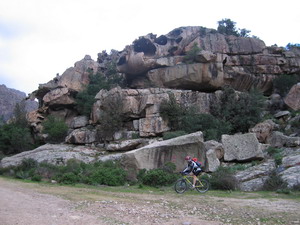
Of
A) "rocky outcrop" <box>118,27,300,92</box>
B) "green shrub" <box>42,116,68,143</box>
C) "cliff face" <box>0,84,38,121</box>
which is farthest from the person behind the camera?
"cliff face" <box>0,84,38,121</box>

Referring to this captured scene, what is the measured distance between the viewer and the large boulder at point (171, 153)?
752 inches

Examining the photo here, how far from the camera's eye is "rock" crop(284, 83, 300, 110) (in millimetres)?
35062

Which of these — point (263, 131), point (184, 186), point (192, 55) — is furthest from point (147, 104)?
point (184, 186)

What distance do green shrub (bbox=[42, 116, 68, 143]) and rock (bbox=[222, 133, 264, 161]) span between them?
23404 mm

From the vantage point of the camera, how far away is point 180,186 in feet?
39.7

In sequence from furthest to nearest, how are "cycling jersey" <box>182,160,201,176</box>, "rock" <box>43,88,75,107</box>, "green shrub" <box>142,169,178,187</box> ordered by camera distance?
"rock" <box>43,88,75,107</box>
"green shrub" <box>142,169,178,187</box>
"cycling jersey" <box>182,160,201,176</box>

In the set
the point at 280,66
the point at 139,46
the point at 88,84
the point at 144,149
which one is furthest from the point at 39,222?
the point at 280,66

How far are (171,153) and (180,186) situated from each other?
7.43m

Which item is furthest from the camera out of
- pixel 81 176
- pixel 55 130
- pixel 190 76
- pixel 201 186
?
pixel 190 76

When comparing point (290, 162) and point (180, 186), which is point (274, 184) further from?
point (180, 186)

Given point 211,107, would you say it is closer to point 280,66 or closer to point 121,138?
point 121,138

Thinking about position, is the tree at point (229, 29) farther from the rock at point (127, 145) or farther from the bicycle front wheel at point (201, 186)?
the bicycle front wheel at point (201, 186)

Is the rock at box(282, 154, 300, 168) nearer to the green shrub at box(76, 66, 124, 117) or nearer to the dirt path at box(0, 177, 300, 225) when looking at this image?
the dirt path at box(0, 177, 300, 225)

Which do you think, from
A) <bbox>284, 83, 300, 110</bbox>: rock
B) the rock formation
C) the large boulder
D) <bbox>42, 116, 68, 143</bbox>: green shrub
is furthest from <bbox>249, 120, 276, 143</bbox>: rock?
<bbox>42, 116, 68, 143</bbox>: green shrub
